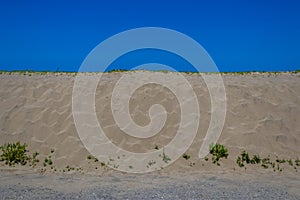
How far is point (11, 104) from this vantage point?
55.3 feet

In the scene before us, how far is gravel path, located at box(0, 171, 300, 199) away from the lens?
952cm

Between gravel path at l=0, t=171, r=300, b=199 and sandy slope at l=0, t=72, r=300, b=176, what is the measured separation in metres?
1.16

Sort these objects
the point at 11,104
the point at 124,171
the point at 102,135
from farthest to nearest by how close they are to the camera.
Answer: the point at 11,104 < the point at 102,135 < the point at 124,171

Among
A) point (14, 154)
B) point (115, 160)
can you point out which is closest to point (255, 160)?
point (115, 160)

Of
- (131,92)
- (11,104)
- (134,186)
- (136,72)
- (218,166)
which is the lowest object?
(134,186)

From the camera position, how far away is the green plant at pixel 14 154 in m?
13.5

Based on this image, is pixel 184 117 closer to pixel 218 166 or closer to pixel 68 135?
pixel 218 166

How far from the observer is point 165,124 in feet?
50.3

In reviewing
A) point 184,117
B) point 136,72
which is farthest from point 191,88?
point 136,72

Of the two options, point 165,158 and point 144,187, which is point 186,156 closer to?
point 165,158

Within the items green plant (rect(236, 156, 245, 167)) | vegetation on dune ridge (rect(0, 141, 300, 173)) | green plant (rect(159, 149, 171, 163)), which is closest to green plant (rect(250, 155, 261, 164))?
vegetation on dune ridge (rect(0, 141, 300, 173))

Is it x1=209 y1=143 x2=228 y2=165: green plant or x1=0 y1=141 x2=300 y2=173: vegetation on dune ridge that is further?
x1=209 y1=143 x2=228 y2=165: green plant

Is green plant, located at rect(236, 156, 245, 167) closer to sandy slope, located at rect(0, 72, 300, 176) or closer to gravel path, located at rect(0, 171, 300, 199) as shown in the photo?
sandy slope, located at rect(0, 72, 300, 176)

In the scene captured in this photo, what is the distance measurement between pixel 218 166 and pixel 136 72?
9155 mm
